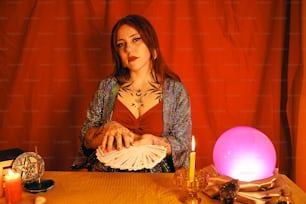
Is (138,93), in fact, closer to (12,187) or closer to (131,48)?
(131,48)

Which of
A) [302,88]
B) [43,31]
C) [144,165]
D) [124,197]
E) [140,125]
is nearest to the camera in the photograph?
[124,197]

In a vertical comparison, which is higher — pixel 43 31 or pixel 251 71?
pixel 43 31

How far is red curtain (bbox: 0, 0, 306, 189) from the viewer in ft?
6.63

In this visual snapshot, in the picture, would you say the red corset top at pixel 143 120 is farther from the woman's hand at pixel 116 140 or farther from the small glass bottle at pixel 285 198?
the small glass bottle at pixel 285 198

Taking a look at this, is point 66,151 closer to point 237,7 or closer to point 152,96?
point 152,96

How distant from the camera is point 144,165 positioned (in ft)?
3.74

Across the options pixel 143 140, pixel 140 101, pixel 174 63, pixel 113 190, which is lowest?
pixel 113 190

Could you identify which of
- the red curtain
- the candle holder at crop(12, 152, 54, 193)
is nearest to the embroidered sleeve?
the red curtain

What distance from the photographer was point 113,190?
3.52 ft

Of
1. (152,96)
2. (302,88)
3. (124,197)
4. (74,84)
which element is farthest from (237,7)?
(124,197)

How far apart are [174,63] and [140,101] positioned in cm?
54

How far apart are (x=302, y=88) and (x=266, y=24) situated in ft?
1.56

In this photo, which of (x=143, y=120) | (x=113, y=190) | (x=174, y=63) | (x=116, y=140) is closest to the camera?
(x=113, y=190)

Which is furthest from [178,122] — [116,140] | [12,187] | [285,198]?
[12,187]
